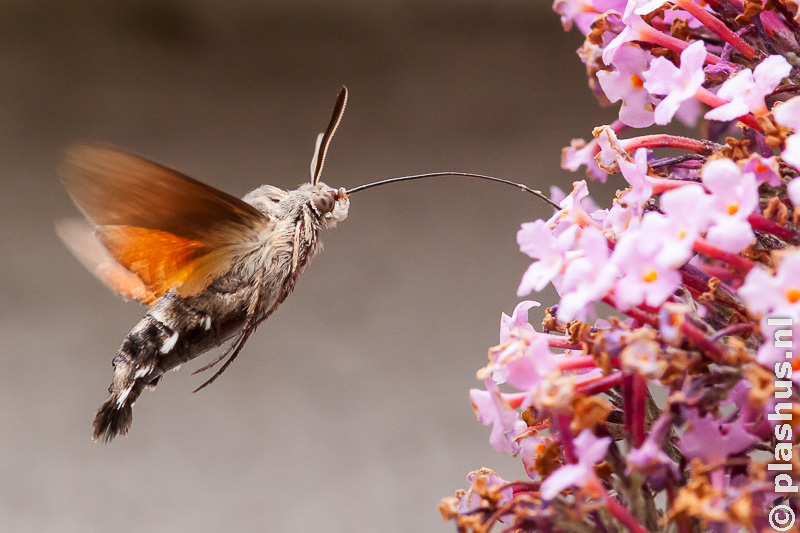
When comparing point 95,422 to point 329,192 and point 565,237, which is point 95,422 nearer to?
point 329,192

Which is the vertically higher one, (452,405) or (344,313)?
(344,313)

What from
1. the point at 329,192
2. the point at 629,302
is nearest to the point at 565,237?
the point at 629,302

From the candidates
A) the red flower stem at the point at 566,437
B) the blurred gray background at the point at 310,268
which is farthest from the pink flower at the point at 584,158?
the blurred gray background at the point at 310,268

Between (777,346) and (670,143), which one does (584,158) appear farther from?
(777,346)

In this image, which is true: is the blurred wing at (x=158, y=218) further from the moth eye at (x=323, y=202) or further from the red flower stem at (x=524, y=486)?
the red flower stem at (x=524, y=486)

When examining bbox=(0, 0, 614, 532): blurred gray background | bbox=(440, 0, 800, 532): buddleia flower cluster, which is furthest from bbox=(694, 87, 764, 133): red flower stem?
bbox=(0, 0, 614, 532): blurred gray background

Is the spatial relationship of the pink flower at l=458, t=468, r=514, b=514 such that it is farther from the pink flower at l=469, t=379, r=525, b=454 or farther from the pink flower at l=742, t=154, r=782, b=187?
the pink flower at l=742, t=154, r=782, b=187

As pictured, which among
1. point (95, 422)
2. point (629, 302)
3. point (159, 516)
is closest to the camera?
point (629, 302)
